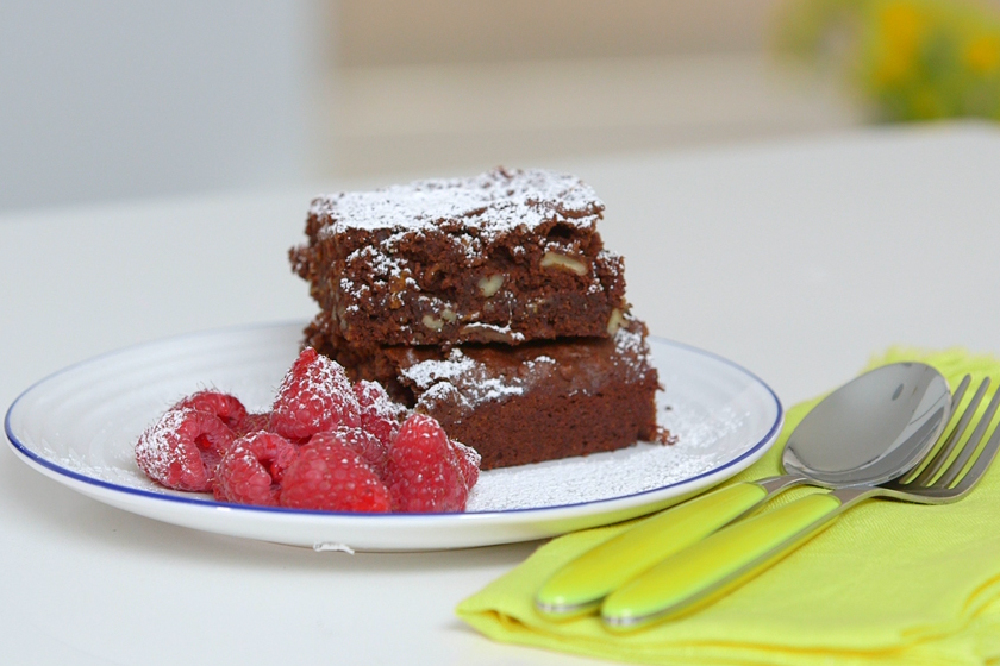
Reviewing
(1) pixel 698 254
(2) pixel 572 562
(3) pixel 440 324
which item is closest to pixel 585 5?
(1) pixel 698 254

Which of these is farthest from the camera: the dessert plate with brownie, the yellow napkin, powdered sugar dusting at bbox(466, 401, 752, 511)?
powdered sugar dusting at bbox(466, 401, 752, 511)

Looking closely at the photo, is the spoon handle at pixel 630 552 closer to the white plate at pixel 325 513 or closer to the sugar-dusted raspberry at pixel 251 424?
the white plate at pixel 325 513

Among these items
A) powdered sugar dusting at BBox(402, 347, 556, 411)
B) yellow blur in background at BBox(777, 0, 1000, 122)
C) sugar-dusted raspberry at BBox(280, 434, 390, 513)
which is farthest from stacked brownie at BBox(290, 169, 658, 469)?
yellow blur in background at BBox(777, 0, 1000, 122)

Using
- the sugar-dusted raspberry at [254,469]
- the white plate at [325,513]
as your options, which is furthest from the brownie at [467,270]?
the sugar-dusted raspberry at [254,469]

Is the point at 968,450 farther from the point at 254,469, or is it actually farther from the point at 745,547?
the point at 254,469

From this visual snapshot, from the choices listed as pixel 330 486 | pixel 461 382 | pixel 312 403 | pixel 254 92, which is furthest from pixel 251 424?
pixel 254 92

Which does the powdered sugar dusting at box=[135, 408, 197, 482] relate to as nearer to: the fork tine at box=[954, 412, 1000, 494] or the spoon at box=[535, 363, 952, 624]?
the spoon at box=[535, 363, 952, 624]
